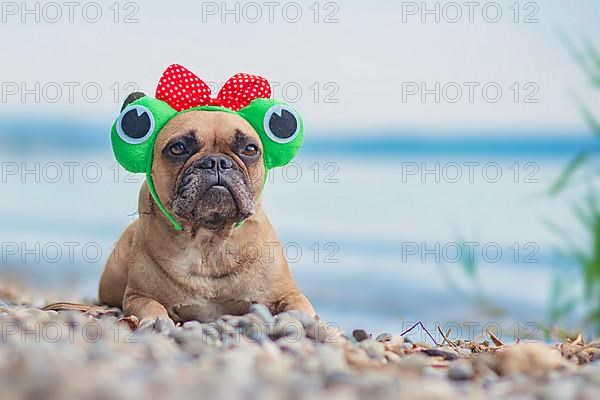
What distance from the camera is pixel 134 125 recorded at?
9.50 feet

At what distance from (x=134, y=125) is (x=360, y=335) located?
1.04 metres

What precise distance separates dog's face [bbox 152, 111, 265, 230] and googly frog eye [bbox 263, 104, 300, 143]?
0.18 ft

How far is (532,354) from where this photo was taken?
7.10 ft

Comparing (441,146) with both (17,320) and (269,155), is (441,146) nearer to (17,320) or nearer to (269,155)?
(269,155)

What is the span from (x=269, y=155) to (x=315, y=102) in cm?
344

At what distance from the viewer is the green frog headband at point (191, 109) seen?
290cm

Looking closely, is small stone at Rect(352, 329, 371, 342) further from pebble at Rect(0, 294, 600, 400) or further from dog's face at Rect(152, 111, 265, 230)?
dog's face at Rect(152, 111, 265, 230)

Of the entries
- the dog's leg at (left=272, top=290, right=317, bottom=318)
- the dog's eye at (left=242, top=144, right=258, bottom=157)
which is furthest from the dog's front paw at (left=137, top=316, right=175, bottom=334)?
the dog's eye at (left=242, top=144, right=258, bottom=157)

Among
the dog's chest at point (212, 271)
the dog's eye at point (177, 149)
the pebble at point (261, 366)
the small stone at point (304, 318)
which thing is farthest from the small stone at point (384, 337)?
the dog's eye at point (177, 149)

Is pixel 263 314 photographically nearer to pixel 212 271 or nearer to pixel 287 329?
pixel 287 329

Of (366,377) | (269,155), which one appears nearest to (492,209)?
(269,155)

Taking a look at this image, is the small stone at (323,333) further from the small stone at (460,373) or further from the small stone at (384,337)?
the small stone at (460,373)

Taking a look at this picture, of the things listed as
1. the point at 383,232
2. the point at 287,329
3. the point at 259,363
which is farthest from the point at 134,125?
the point at 383,232

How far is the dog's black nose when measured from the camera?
2773 mm
